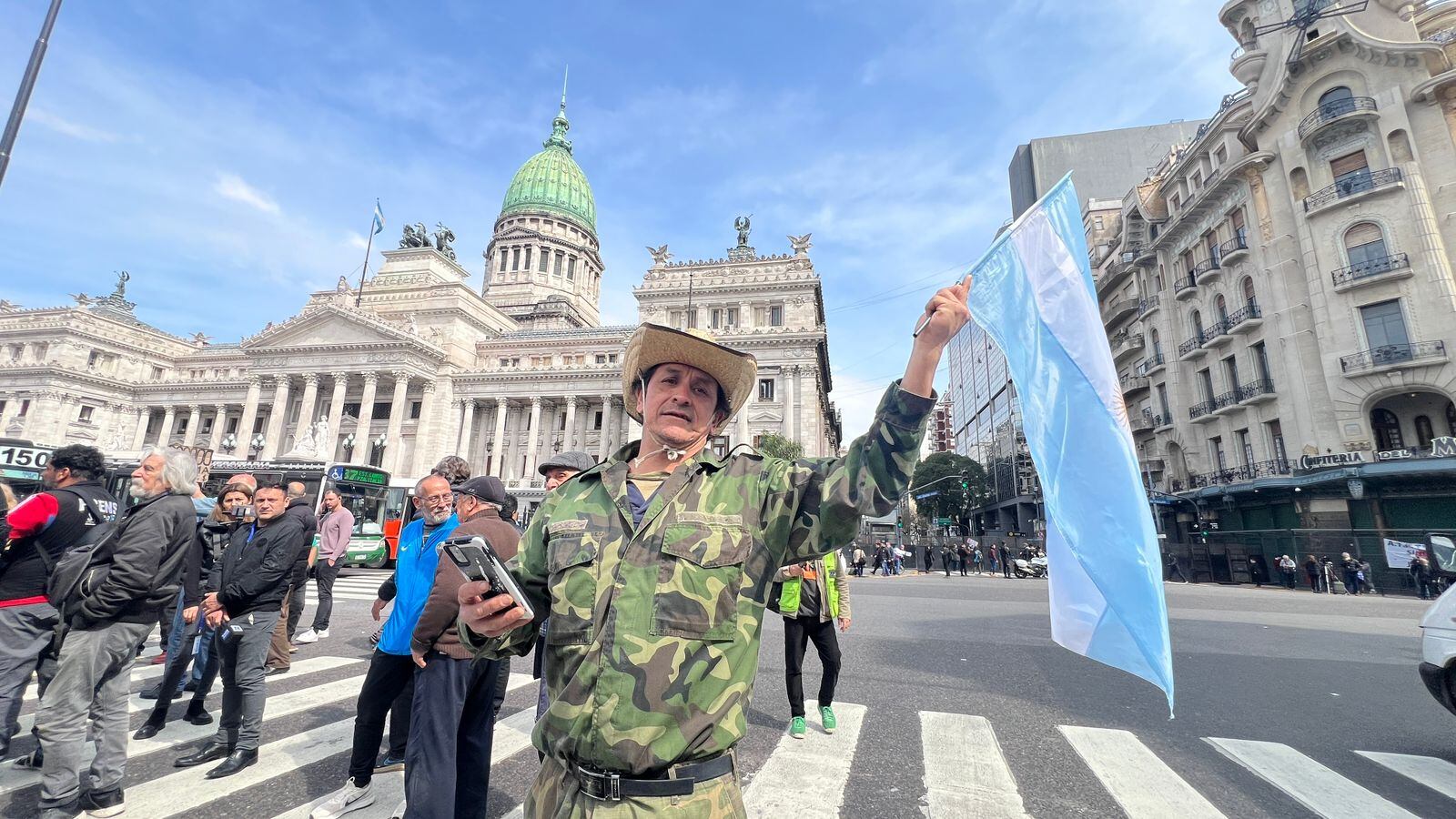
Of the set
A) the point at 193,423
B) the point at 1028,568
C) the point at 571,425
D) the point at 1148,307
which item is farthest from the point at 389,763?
the point at 193,423

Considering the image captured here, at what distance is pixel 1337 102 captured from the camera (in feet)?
80.6

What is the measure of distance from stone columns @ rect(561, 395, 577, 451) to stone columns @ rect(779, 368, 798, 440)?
16013 mm

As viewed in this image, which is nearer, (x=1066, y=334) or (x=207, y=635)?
(x=1066, y=334)

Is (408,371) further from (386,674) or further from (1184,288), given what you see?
(1184,288)

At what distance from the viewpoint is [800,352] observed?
39844 millimetres

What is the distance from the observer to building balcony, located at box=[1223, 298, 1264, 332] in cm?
2653

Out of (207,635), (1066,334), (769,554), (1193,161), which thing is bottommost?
(207,635)

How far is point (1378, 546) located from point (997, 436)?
5509 centimetres

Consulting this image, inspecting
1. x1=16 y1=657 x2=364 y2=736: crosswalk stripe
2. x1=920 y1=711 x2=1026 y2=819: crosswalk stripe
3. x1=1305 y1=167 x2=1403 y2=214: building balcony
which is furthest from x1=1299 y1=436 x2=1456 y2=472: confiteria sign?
x1=16 y1=657 x2=364 y2=736: crosswalk stripe

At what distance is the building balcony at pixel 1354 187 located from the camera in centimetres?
2323

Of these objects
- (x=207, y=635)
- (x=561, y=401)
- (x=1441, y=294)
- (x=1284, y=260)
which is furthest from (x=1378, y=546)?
(x=561, y=401)

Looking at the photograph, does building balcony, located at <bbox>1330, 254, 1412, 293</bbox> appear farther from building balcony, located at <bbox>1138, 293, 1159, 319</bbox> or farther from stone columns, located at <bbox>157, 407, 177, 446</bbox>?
stone columns, located at <bbox>157, 407, 177, 446</bbox>

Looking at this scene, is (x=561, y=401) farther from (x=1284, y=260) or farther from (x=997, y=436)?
(x=997, y=436)

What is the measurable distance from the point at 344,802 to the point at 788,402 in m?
35.8
